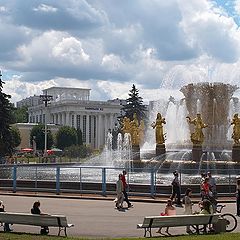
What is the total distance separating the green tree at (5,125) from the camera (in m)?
A: 60.6

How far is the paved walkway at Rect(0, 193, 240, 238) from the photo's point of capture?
14.4 meters

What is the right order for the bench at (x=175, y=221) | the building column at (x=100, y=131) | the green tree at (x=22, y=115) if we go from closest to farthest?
the bench at (x=175, y=221), the building column at (x=100, y=131), the green tree at (x=22, y=115)

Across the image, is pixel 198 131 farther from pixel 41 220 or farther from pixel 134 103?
pixel 134 103

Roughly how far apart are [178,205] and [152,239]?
8387mm

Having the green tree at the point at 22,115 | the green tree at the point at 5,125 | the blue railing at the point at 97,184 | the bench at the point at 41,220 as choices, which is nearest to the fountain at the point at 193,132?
the blue railing at the point at 97,184

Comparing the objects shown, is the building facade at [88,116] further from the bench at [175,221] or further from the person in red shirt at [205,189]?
the bench at [175,221]

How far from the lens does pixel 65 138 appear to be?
396ft

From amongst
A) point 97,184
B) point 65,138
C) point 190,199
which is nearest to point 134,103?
point 65,138

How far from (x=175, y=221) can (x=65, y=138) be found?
10806cm

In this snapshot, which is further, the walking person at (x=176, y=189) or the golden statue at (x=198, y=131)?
the golden statue at (x=198, y=131)

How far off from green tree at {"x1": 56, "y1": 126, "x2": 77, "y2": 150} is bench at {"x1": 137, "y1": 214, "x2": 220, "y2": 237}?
107 m

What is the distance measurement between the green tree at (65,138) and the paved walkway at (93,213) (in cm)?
9573

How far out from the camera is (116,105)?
502 ft

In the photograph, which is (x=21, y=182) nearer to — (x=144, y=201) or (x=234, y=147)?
(x=144, y=201)
